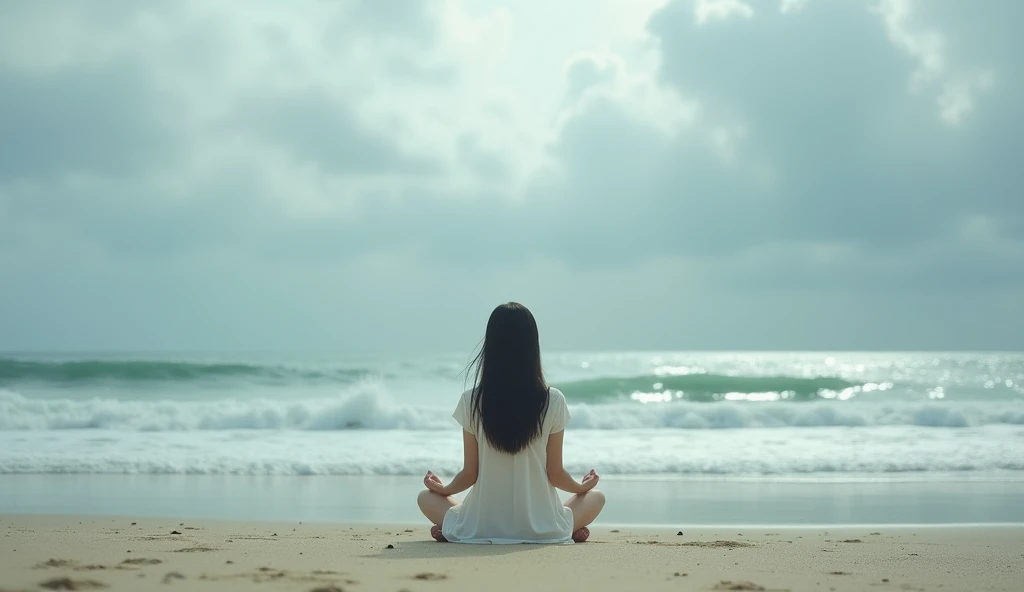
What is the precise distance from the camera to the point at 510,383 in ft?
13.6

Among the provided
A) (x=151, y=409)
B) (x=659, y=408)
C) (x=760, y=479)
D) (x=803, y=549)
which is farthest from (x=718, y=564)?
(x=151, y=409)

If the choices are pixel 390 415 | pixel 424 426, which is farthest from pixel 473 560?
Answer: pixel 390 415

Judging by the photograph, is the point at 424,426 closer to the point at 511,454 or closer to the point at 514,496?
the point at 514,496

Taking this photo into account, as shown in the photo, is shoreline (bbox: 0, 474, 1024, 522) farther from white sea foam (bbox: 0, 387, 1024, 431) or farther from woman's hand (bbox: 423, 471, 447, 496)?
white sea foam (bbox: 0, 387, 1024, 431)

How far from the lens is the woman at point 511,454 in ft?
13.5

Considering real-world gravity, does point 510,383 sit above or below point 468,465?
above

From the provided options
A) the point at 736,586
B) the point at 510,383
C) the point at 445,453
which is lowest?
the point at 445,453

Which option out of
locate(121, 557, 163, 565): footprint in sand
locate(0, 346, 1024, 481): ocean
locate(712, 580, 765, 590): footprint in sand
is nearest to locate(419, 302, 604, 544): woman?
locate(712, 580, 765, 590): footprint in sand

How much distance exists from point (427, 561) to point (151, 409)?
537 inches

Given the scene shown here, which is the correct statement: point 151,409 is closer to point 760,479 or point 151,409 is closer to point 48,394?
point 48,394

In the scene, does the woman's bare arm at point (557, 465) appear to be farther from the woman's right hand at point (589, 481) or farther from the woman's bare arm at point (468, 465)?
the woman's bare arm at point (468, 465)

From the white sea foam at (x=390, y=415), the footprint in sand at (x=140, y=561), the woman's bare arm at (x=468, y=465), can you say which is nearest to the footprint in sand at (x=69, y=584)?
the footprint in sand at (x=140, y=561)

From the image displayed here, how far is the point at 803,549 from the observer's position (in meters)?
4.66

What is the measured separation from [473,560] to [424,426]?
10612 mm
